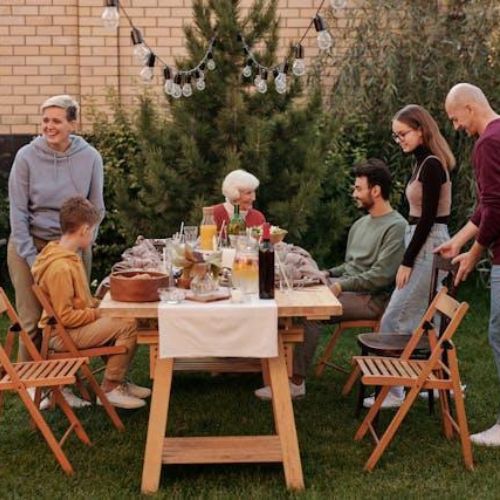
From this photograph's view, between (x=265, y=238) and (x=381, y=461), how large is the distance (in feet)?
3.92

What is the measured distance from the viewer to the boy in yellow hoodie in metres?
4.51

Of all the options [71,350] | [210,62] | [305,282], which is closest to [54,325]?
[71,350]

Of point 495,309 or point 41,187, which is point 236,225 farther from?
point 495,309

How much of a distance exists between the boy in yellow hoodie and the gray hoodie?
0.36 m

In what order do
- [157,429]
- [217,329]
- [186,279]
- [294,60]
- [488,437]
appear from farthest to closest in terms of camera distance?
[294,60], [488,437], [186,279], [157,429], [217,329]

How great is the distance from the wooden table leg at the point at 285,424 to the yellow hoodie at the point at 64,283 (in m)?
1.21

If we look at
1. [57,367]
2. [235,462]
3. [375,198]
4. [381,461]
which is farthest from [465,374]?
[57,367]

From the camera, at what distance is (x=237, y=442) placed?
12.9 feet

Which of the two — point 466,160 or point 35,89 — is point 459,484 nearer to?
point 466,160

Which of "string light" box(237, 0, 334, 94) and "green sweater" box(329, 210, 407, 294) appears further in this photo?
"green sweater" box(329, 210, 407, 294)

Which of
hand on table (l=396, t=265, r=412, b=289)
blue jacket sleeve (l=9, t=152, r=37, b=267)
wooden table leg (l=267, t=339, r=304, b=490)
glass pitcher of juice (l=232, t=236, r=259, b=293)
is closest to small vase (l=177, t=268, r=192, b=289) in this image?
glass pitcher of juice (l=232, t=236, r=259, b=293)

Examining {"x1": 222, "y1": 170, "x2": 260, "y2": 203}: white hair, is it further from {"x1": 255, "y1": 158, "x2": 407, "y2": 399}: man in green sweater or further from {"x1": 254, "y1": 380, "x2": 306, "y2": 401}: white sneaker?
{"x1": 254, "y1": 380, "x2": 306, "y2": 401}: white sneaker

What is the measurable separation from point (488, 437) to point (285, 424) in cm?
115

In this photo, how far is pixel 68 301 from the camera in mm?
4535
